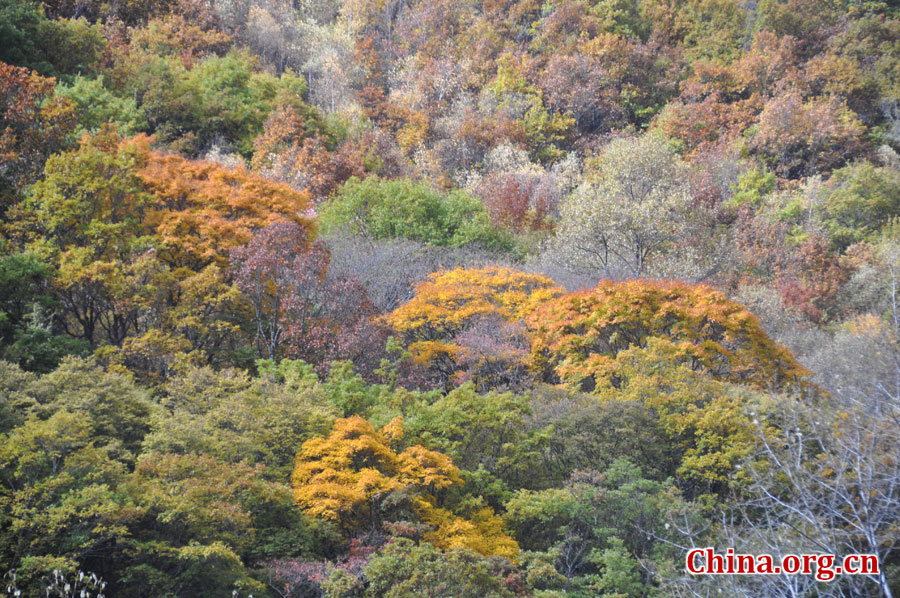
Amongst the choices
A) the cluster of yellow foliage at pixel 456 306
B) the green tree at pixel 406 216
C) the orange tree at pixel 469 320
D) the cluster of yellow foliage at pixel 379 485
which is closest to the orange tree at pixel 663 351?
the orange tree at pixel 469 320

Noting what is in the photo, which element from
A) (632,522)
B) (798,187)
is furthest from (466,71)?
(632,522)

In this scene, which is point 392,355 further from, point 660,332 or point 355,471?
point 355,471

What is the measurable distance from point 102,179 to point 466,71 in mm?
34005

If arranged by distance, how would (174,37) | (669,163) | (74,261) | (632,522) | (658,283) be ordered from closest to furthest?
(632,522) → (74,261) → (658,283) → (669,163) → (174,37)

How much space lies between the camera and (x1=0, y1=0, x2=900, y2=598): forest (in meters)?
8.74

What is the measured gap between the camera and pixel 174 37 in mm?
36656

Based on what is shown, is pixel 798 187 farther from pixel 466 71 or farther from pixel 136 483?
pixel 136 483

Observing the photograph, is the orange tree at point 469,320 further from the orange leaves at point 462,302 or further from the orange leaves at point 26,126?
the orange leaves at point 26,126

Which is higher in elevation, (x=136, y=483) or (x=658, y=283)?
(x=658, y=283)

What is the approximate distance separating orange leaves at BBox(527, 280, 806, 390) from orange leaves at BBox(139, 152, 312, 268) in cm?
715

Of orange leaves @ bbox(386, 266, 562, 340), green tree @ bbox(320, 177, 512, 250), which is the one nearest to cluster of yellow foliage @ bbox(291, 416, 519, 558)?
orange leaves @ bbox(386, 266, 562, 340)

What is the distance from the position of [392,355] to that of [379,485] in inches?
274

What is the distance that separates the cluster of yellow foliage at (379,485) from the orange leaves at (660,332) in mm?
5279

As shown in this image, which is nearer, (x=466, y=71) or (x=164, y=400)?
(x=164, y=400)
